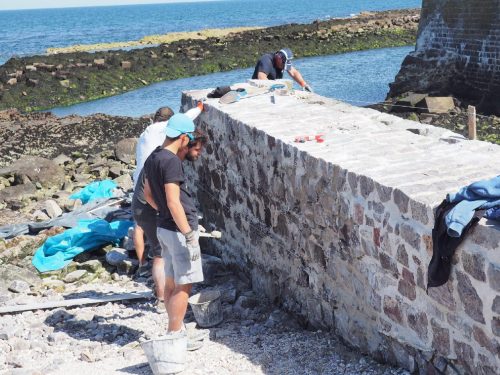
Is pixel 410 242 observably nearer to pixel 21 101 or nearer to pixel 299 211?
pixel 299 211

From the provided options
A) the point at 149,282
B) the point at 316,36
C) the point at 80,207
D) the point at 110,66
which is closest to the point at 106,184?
the point at 80,207

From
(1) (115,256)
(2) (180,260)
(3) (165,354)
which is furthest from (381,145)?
(1) (115,256)

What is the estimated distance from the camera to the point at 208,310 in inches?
247

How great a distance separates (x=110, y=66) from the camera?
32688 millimetres

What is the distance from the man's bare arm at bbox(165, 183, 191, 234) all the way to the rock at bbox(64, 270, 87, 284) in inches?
129

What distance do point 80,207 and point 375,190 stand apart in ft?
21.9

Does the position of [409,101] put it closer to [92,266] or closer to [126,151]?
[126,151]

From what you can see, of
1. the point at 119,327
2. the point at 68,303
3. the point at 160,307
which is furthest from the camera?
the point at 68,303

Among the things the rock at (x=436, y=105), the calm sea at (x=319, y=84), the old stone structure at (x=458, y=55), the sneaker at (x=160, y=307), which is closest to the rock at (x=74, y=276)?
the sneaker at (x=160, y=307)

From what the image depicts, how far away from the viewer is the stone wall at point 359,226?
4.08 meters

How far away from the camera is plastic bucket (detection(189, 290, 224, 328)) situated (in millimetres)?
6254

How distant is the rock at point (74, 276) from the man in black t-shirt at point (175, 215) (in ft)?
9.16

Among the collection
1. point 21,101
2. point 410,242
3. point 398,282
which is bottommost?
point 21,101

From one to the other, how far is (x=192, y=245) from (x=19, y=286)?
11.0 feet
